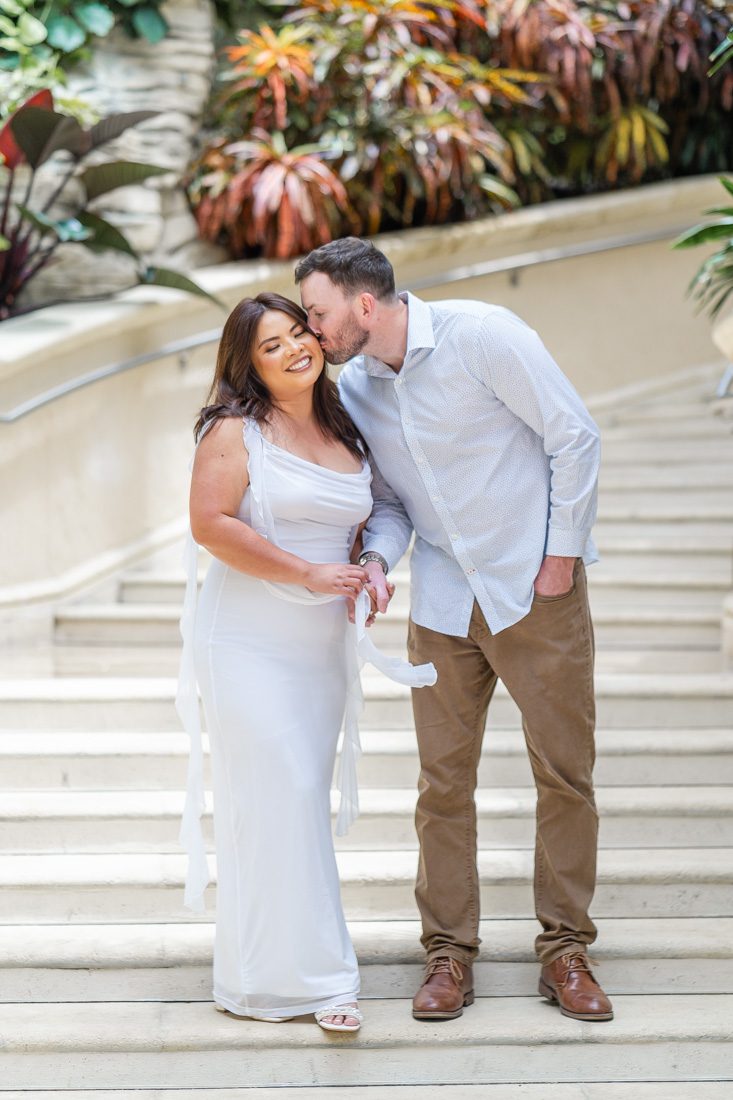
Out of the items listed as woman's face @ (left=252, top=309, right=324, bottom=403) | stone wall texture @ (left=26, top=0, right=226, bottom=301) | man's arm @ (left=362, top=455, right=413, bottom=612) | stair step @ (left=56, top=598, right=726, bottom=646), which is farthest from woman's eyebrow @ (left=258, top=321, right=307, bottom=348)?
stone wall texture @ (left=26, top=0, right=226, bottom=301)

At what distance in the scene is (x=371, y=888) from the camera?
10.0 feet

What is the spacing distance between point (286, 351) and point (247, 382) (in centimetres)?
12

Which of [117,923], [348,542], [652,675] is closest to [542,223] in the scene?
[652,675]

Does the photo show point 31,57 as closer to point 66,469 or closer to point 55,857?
point 66,469

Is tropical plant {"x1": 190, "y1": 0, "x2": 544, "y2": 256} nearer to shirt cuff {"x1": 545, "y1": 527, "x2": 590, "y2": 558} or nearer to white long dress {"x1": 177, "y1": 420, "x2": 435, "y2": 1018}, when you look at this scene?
white long dress {"x1": 177, "y1": 420, "x2": 435, "y2": 1018}

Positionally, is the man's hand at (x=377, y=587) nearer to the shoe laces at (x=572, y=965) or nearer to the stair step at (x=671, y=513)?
the shoe laces at (x=572, y=965)

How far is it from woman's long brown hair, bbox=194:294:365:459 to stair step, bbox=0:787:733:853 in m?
1.12

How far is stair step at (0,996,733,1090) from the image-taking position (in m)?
2.48

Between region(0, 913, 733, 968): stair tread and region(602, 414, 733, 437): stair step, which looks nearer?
region(0, 913, 733, 968): stair tread

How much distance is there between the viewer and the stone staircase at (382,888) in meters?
2.51

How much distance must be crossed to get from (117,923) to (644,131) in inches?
180

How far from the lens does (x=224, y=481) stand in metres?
2.51

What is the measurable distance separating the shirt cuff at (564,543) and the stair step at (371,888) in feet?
3.05

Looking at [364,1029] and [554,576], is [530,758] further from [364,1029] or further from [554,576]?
[364,1029]
